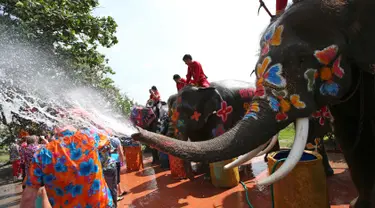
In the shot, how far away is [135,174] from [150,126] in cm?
262

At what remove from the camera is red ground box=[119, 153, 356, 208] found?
5.23 m

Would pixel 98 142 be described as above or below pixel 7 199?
above

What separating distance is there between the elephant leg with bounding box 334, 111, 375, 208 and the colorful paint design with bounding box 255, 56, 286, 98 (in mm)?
866

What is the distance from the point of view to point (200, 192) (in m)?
6.32

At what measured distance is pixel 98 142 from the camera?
3.27 metres

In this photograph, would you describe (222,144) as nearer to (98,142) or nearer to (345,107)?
(345,107)

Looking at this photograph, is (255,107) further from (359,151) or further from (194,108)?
(194,108)

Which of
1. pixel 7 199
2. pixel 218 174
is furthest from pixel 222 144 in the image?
pixel 7 199

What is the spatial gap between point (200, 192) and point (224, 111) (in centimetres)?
234

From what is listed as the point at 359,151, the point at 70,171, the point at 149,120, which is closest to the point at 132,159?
the point at 149,120

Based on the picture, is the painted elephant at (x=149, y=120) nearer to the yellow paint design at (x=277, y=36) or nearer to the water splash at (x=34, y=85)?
the water splash at (x=34, y=85)

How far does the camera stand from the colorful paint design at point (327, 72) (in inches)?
89.2

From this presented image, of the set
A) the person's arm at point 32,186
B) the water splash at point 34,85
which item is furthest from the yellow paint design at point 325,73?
the water splash at point 34,85

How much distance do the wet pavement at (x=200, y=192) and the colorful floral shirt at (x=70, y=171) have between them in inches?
111
